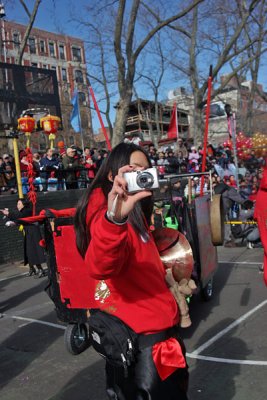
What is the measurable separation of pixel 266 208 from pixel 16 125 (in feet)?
28.8

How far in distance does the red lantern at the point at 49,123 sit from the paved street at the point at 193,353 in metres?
5.44

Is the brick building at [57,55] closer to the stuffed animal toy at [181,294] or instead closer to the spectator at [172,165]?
the spectator at [172,165]

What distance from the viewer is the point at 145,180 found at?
4.82 ft

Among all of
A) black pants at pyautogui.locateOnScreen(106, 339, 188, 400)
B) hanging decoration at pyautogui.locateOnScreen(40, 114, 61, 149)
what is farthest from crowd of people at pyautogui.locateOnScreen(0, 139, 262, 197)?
black pants at pyautogui.locateOnScreen(106, 339, 188, 400)

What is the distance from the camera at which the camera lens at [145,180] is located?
1.47 meters

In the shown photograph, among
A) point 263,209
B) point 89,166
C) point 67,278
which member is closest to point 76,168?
point 89,166

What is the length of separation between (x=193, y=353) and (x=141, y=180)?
11.0ft

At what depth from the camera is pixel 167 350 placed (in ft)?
6.13

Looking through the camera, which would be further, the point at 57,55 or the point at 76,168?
the point at 57,55

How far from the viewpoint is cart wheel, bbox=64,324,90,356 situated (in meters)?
4.55

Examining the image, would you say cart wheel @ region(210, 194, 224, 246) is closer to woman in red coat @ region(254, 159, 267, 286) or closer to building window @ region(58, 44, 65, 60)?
woman in red coat @ region(254, 159, 267, 286)

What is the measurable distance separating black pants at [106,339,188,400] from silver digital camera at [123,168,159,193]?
0.79 meters

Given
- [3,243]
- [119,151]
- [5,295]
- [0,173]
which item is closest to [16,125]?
[0,173]

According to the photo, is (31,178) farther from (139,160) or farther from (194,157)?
(194,157)
